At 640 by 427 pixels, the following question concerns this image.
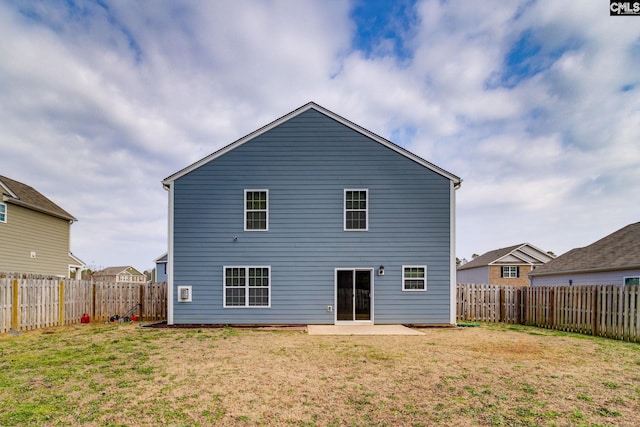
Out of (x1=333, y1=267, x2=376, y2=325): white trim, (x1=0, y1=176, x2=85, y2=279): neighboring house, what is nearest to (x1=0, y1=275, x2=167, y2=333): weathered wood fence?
(x1=0, y1=176, x2=85, y2=279): neighboring house

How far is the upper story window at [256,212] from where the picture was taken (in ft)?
42.9

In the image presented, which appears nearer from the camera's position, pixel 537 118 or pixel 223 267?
pixel 223 267

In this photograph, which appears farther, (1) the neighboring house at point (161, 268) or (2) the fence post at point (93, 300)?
(1) the neighboring house at point (161, 268)

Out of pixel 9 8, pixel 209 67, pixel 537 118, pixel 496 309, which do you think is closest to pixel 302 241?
pixel 209 67

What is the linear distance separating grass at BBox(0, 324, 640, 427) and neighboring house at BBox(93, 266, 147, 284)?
173 feet

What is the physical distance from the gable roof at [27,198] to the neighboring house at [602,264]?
29.4m

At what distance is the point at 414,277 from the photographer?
13.1 m

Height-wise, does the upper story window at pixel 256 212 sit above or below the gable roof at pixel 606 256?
above

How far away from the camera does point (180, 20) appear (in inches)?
484

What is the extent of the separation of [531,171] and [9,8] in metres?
21.8

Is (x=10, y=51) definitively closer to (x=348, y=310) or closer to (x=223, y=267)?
(x=223, y=267)

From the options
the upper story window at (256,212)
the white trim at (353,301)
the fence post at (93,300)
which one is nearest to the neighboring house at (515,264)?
the white trim at (353,301)

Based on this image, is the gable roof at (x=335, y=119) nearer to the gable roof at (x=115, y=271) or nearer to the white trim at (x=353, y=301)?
the white trim at (x=353, y=301)

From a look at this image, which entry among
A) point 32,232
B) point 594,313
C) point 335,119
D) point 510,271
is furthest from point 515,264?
point 32,232
